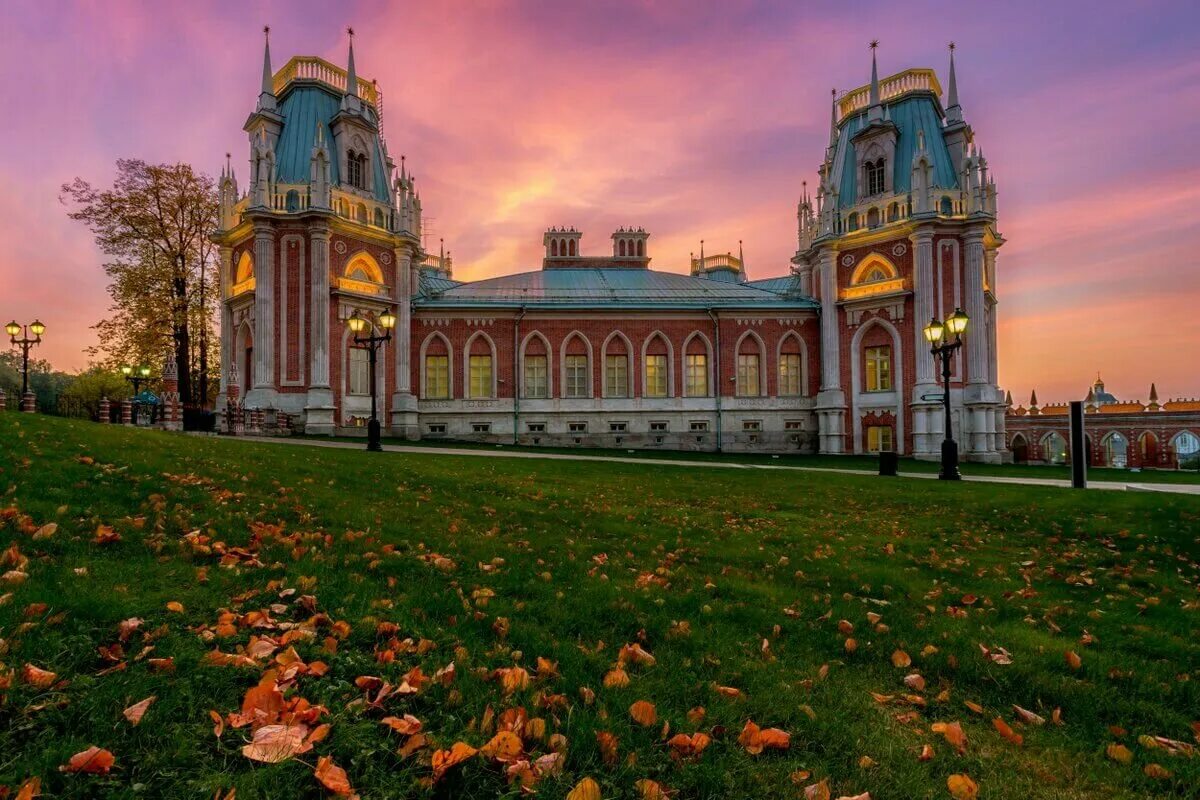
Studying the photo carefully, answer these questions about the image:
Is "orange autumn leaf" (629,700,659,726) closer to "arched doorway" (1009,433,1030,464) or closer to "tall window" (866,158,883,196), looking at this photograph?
"tall window" (866,158,883,196)

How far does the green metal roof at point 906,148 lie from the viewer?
33.8 meters

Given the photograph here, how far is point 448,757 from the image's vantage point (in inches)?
96.0

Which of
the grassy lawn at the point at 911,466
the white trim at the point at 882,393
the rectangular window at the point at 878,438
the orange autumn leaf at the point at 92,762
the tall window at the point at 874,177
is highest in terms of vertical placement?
the tall window at the point at 874,177

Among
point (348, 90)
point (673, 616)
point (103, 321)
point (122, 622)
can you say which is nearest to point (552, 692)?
point (673, 616)

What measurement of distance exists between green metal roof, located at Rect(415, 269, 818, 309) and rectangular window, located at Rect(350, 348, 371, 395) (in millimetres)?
4627

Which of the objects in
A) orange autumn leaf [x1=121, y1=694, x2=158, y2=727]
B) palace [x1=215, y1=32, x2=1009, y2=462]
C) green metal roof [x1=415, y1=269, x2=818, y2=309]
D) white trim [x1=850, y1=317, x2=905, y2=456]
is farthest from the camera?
green metal roof [x1=415, y1=269, x2=818, y2=309]

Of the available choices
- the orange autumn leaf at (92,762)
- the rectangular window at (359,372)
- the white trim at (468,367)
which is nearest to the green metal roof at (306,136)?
the rectangular window at (359,372)

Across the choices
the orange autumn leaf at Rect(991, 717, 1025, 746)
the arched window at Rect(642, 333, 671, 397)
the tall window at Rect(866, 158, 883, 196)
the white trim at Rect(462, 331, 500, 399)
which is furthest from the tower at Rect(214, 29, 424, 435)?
the orange autumn leaf at Rect(991, 717, 1025, 746)

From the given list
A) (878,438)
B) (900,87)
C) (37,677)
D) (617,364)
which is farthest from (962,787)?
(900,87)

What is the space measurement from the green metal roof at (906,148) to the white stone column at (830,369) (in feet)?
16.0

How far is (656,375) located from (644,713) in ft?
109

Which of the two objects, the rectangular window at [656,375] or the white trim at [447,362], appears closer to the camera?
the white trim at [447,362]

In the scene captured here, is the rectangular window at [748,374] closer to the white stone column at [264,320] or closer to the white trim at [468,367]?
the white trim at [468,367]

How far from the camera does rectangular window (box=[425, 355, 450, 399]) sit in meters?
34.4
